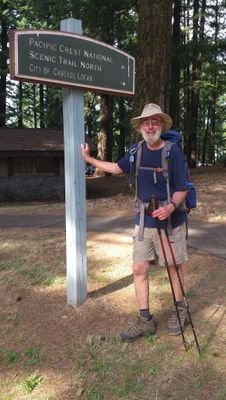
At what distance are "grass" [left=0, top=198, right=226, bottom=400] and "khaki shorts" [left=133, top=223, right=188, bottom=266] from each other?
2.16ft

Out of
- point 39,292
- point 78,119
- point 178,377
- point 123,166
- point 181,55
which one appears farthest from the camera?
point 181,55

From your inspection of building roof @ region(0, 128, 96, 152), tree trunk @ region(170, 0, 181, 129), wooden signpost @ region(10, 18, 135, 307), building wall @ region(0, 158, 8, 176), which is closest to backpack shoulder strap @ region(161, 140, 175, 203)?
Result: wooden signpost @ region(10, 18, 135, 307)

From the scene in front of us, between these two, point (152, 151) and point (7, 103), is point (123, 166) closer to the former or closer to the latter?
point (152, 151)

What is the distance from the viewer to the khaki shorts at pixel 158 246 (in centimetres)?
Answer: 374

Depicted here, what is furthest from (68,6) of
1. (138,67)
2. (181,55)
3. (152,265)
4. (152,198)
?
(152,198)

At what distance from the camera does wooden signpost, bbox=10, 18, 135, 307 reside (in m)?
3.89

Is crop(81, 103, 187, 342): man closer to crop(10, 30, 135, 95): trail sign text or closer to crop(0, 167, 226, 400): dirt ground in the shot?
crop(0, 167, 226, 400): dirt ground

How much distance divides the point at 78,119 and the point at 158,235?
1.39 m

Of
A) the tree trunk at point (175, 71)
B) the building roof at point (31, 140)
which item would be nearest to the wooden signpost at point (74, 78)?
the tree trunk at point (175, 71)

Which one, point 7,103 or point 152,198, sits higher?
point 7,103

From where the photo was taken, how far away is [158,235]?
12.2 ft

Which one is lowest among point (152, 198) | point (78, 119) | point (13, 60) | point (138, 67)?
point (152, 198)

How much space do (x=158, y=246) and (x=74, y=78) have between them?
1688 mm

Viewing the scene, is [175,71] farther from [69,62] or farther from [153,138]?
[153,138]
